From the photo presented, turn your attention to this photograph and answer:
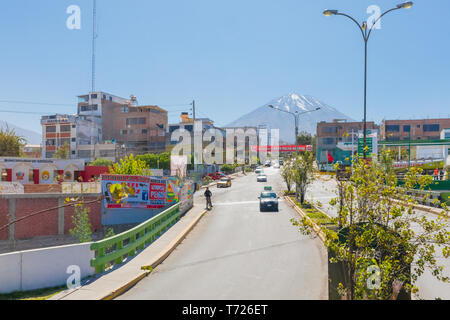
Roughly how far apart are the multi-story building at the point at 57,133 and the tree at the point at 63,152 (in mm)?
1663

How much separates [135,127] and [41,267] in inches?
3356

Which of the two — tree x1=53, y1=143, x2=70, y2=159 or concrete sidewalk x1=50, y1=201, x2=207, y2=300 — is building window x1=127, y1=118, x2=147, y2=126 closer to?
tree x1=53, y1=143, x2=70, y2=159

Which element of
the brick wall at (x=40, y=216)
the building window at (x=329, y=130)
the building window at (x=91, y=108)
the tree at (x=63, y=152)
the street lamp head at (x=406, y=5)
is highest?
the building window at (x=91, y=108)

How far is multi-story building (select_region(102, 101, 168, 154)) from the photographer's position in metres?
91.9

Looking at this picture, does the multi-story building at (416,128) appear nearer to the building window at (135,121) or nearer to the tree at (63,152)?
the building window at (135,121)

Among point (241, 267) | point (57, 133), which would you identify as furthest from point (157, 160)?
point (241, 267)

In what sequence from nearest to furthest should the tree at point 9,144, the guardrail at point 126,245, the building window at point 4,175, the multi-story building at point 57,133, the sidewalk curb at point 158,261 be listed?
1. the sidewalk curb at point 158,261
2. the guardrail at point 126,245
3. the building window at point 4,175
4. the tree at point 9,144
5. the multi-story building at point 57,133

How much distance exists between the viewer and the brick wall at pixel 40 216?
95.5 ft

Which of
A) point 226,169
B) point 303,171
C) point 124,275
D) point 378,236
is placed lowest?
point 124,275

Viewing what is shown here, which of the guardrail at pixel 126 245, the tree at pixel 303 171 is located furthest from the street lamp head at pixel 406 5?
the tree at pixel 303 171

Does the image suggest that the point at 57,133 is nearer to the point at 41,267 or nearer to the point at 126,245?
the point at 126,245

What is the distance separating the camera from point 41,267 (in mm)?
10547

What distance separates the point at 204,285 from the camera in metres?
10.5
